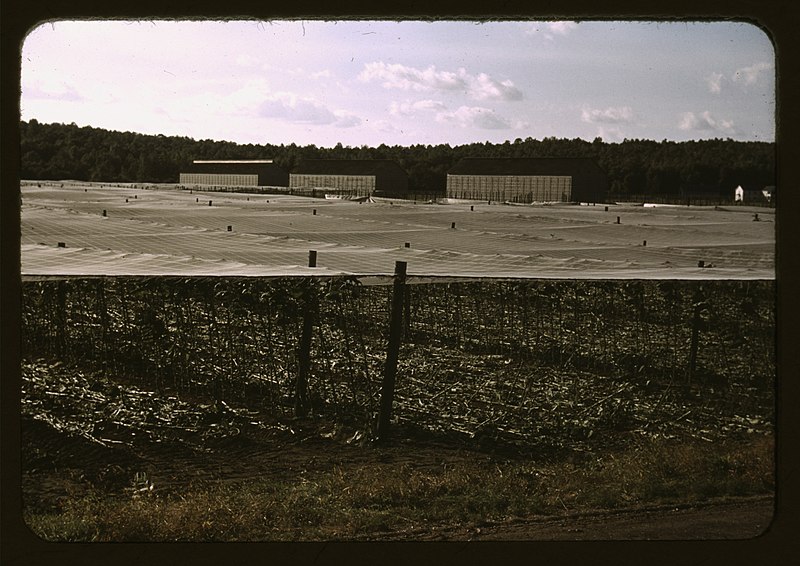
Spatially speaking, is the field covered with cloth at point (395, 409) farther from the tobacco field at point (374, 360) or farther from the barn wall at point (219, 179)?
the barn wall at point (219, 179)

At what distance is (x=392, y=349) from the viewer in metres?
4.93

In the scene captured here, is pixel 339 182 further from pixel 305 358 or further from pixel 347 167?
pixel 305 358

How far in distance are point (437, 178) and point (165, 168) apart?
4.42ft

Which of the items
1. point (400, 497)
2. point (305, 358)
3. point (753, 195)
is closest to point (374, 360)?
point (305, 358)

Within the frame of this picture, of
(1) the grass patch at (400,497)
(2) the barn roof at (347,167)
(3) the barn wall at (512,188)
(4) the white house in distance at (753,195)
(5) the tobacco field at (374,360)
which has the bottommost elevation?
(1) the grass patch at (400,497)

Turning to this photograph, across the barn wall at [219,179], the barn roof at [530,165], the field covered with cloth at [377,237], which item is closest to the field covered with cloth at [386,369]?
the field covered with cloth at [377,237]

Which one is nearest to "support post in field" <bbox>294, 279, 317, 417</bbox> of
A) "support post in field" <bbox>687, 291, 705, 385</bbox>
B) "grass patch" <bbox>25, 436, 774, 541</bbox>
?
"grass patch" <bbox>25, 436, 774, 541</bbox>

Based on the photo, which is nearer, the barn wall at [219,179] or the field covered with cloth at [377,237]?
the barn wall at [219,179]

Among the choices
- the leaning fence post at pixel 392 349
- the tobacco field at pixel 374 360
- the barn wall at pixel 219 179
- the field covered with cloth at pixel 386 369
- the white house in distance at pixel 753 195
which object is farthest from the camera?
the tobacco field at pixel 374 360

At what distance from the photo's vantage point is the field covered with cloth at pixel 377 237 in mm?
3852

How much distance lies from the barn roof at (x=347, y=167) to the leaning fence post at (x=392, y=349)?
2.45 ft

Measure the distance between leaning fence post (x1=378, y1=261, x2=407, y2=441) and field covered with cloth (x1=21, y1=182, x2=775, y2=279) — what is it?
0.13 m

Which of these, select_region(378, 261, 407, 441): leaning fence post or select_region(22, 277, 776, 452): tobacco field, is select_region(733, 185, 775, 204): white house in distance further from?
select_region(378, 261, 407, 441): leaning fence post

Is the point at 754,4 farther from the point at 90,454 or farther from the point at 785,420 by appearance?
the point at 90,454
